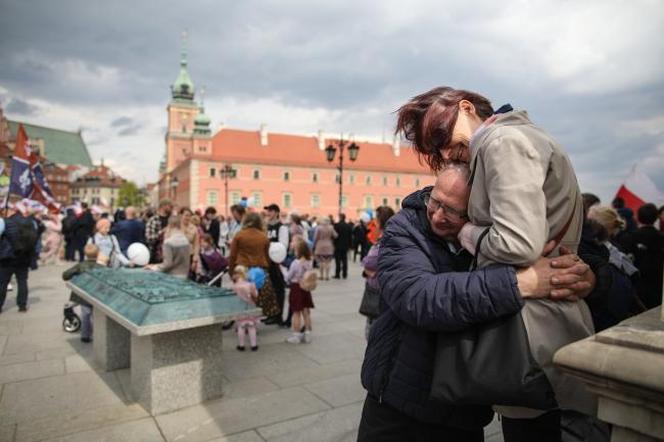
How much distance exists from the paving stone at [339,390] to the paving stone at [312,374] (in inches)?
5.3

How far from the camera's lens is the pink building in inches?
2675

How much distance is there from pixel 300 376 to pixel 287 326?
2524 mm

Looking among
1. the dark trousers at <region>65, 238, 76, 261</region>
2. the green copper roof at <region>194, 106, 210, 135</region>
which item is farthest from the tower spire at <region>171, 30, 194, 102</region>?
the dark trousers at <region>65, 238, 76, 261</region>

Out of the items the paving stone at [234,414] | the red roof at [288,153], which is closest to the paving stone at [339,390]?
the paving stone at [234,414]

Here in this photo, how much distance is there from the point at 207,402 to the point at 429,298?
11.6ft

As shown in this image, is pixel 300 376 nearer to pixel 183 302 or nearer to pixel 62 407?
pixel 183 302

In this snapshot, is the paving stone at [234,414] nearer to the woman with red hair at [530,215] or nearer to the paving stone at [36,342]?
the woman with red hair at [530,215]

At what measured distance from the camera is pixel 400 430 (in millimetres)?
1680

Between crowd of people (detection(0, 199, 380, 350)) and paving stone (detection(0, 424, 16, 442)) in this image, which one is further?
crowd of people (detection(0, 199, 380, 350))

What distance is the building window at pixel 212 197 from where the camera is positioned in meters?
67.4

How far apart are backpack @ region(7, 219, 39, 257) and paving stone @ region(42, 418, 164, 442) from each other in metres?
5.88

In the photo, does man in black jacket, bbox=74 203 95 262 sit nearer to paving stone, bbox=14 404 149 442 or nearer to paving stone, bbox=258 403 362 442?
paving stone, bbox=14 404 149 442

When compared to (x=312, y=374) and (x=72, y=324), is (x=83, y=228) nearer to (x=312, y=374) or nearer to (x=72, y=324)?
(x=72, y=324)

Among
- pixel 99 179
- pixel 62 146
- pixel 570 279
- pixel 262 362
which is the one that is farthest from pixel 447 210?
pixel 99 179
